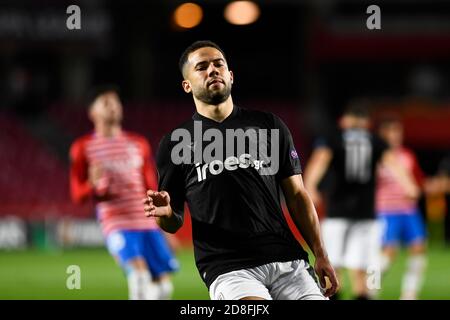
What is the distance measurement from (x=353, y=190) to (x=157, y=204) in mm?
5151

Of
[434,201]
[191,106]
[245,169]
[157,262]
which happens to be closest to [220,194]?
[245,169]

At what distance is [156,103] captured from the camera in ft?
93.0

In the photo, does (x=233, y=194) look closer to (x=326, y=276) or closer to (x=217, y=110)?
(x=217, y=110)

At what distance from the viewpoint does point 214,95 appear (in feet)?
17.4

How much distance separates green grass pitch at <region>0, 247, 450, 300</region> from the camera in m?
11.6

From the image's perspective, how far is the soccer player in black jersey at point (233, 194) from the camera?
5254mm

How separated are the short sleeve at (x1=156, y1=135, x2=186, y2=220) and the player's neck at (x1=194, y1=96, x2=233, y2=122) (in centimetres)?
25

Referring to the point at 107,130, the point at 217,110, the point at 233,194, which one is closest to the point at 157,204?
the point at 233,194

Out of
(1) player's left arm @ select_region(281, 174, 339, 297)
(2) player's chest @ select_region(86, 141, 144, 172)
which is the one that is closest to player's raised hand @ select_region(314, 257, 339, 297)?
(1) player's left arm @ select_region(281, 174, 339, 297)

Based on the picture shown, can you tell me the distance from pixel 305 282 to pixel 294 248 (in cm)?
22

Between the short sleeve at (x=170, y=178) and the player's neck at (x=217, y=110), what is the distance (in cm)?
25

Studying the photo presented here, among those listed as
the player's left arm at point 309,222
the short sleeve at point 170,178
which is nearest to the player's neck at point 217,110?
the short sleeve at point 170,178

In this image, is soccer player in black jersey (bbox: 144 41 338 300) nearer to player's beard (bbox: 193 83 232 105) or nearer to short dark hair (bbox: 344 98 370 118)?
player's beard (bbox: 193 83 232 105)
